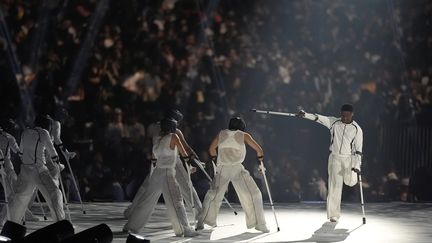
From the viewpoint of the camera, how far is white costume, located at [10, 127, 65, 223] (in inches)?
379

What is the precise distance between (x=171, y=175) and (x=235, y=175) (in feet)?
3.63

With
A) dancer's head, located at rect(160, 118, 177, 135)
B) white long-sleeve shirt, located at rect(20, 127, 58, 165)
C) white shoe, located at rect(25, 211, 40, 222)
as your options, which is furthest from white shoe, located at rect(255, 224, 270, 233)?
white shoe, located at rect(25, 211, 40, 222)

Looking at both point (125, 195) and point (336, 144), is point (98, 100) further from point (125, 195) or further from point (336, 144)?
point (336, 144)

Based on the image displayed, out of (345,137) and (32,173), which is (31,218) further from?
(345,137)

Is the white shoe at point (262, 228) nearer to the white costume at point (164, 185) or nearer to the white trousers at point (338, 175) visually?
the white costume at point (164, 185)

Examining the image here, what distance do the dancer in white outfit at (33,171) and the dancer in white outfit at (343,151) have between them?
156 inches

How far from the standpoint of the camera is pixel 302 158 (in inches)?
695

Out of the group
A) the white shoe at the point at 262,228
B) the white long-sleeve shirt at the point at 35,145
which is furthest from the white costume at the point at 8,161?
the white shoe at the point at 262,228

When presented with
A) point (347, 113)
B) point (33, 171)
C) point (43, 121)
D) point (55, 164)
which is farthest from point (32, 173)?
point (347, 113)

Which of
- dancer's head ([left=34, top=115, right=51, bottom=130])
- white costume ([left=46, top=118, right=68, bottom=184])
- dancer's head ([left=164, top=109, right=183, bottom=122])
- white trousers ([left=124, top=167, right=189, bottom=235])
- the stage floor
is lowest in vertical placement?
the stage floor

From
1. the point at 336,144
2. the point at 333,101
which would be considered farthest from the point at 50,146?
the point at 333,101

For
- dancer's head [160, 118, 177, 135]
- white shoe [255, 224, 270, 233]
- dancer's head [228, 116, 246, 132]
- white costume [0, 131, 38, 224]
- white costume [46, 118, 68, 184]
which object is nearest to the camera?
dancer's head [160, 118, 177, 135]

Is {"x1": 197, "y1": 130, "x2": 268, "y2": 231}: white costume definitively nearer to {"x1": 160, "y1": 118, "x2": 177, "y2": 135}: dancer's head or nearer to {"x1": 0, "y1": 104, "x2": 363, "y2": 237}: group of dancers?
{"x1": 0, "y1": 104, "x2": 363, "y2": 237}: group of dancers

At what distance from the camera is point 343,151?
1177cm
